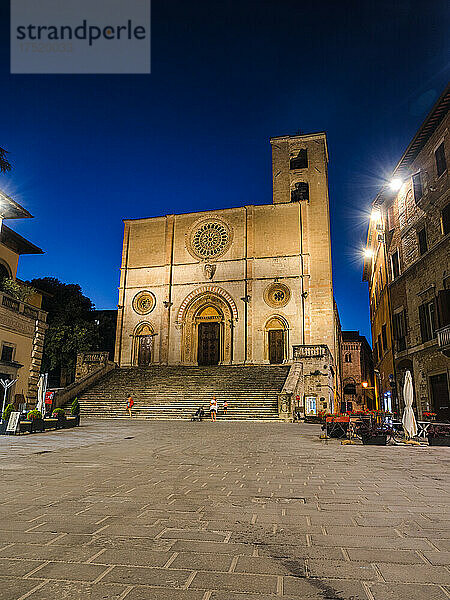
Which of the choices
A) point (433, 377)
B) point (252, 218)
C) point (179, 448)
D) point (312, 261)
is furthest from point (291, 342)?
point (179, 448)

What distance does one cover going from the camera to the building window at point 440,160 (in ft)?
59.6

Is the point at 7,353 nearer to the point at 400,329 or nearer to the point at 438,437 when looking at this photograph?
the point at 438,437

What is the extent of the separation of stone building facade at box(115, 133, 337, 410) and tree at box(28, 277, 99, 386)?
10.6 ft

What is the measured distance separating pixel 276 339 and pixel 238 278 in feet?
19.8

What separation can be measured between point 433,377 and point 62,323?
97.2 feet

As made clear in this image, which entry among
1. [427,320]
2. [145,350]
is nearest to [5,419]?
[427,320]

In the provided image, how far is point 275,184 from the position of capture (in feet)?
125

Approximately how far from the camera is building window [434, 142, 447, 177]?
18156 mm

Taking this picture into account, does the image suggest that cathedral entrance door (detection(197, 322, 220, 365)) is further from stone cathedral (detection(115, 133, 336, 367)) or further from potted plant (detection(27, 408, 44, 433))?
potted plant (detection(27, 408, 44, 433))

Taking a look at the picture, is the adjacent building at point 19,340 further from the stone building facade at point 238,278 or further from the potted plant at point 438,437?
the potted plant at point 438,437

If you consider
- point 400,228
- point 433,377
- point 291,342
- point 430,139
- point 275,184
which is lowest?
point 433,377

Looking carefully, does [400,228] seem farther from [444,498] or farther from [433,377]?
[444,498]

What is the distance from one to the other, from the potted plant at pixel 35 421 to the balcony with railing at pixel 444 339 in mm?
15372

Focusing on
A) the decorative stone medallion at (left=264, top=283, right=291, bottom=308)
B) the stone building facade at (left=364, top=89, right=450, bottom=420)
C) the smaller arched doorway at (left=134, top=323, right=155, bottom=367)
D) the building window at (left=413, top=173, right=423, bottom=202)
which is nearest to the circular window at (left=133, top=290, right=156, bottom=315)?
the smaller arched doorway at (left=134, top=323, right=155, bottom=367)
